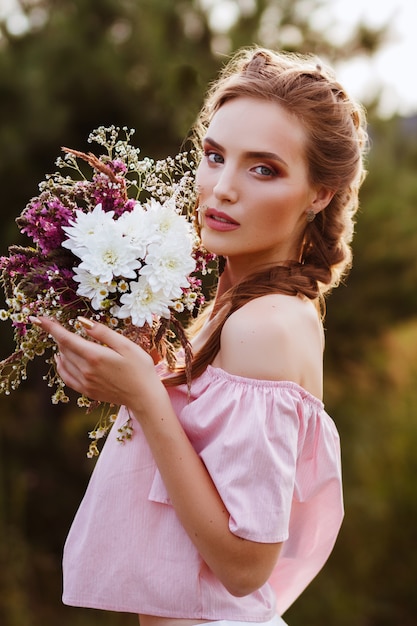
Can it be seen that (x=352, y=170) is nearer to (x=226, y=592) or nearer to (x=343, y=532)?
(x=226, y=592)

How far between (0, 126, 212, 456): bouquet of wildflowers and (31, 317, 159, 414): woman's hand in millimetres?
56

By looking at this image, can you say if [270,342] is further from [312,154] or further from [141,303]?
[312,154]

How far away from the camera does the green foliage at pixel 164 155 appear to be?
7.76m

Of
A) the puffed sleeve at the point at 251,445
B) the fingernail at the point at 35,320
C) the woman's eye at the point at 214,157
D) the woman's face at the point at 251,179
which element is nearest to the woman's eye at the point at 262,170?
the woman's face at the point at 251,179

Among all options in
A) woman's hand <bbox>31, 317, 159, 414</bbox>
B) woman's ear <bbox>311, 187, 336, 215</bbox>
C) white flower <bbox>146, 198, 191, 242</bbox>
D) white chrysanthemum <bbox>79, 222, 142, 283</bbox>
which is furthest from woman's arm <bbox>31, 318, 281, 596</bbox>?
woman's ear <bbox>311, 187, 336, 215</bbox>

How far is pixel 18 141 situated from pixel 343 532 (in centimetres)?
488

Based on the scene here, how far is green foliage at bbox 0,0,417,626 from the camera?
7.76 m

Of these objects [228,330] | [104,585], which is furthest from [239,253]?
[104,585]

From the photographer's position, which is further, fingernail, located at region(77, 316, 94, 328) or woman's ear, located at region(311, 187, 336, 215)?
woman's ear, located at region(311, 187, 336, 215)

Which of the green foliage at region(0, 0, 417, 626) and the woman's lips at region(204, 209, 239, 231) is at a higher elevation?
the green foliage at region(0, 0, 417, 626)

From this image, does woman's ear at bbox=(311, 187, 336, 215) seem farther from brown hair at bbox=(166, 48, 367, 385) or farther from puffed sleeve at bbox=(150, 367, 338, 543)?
puffed sleeve at bbox=(150, 367, 338, 543)

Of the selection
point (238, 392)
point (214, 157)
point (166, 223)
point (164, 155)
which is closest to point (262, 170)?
point (214, 157)

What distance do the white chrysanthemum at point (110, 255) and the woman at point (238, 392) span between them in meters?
0.13

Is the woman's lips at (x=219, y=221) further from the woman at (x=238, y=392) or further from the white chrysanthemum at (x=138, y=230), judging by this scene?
the white chrysanthemum at (x=138, y=230)
